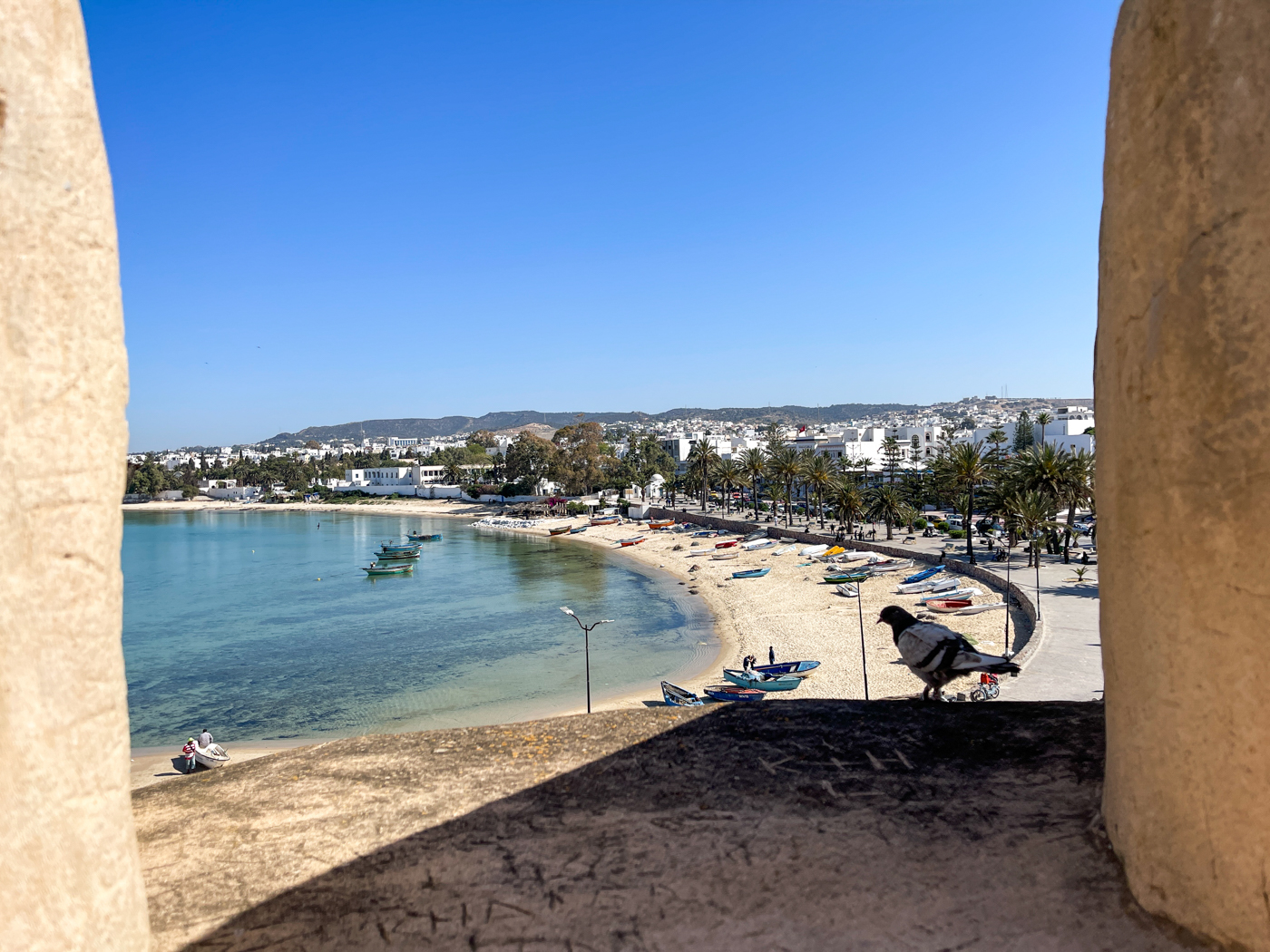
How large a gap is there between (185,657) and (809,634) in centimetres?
2510

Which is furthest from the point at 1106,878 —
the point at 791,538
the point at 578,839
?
the point at 791,538

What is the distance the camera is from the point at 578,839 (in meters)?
4.32

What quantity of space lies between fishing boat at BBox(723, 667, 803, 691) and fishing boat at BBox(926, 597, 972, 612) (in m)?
8.74

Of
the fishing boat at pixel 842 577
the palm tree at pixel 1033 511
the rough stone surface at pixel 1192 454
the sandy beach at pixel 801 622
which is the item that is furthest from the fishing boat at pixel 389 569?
the rough stone surface at pixel 1192 454

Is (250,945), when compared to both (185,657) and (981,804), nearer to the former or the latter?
(981,804)

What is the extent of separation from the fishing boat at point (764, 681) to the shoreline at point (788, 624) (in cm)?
39

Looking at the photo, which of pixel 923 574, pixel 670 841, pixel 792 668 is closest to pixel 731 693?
pixel 792 668

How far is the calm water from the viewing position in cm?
2497

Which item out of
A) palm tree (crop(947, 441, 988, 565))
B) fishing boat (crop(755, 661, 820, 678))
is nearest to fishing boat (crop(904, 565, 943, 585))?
palm tree (crop(947, 441, 988, 565))

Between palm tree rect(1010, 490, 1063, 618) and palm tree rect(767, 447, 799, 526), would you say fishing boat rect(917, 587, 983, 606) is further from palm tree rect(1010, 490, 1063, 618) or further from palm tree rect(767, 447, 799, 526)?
palm tree rect(767, 447, 799, 526)

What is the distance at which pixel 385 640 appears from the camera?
1357 inches

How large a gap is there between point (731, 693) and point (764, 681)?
1.60m

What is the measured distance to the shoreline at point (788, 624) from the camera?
23719 mm

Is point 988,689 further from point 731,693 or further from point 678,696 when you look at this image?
point 678,696
